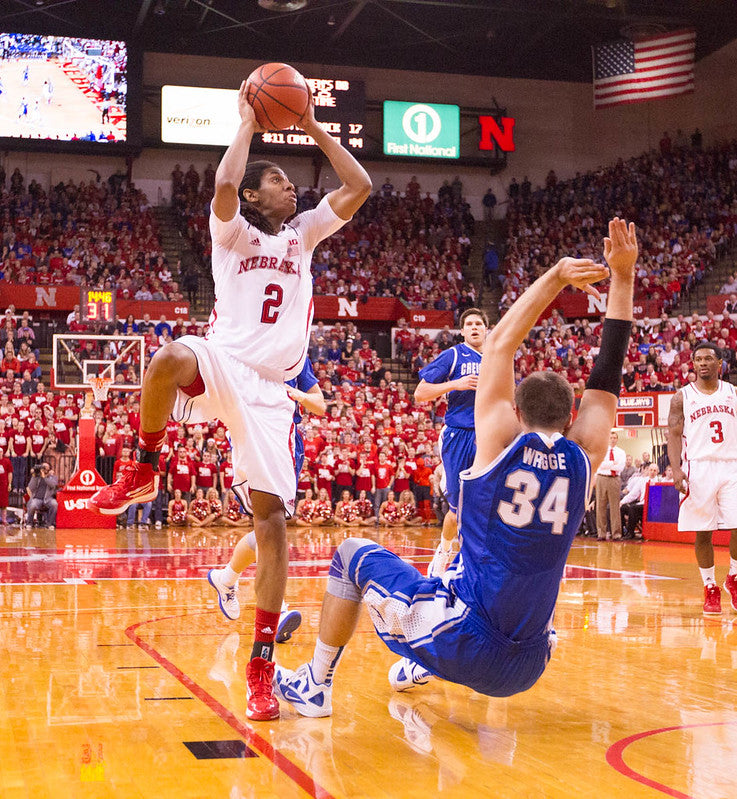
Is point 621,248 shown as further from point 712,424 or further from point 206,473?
point 206,473

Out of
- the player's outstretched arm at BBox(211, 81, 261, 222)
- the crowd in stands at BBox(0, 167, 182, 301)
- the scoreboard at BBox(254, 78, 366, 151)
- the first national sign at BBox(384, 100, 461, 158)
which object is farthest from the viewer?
the first national sign at BBox(384, 100, 461, 158)

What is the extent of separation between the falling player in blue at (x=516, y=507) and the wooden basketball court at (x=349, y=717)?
1.45 ft

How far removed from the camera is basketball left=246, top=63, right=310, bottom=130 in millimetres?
4734

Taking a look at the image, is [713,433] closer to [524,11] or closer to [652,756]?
[652,756]

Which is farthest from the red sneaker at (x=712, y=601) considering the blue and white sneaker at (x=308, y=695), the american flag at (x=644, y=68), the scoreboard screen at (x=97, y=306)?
the american flag at (x=644, y=68)

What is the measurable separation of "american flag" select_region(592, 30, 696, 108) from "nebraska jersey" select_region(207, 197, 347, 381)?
26.5 meters

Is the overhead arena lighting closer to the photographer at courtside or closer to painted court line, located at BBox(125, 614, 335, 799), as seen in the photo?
the photographer at courtside

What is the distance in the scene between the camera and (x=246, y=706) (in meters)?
4.43

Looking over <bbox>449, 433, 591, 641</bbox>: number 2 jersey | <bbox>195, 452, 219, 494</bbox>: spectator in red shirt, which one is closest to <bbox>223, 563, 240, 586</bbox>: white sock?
<bbox>449, 433, 591, 641</bbox>: number 2 jersey

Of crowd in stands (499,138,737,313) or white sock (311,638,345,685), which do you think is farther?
crowd in stands (499,138,737,313)

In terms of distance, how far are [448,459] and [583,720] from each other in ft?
13.1

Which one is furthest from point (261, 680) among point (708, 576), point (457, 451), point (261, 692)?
point (708, 576)

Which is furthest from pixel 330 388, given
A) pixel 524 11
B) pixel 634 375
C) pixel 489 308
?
pixel 524 11

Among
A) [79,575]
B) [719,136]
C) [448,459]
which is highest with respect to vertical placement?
[719,136]
